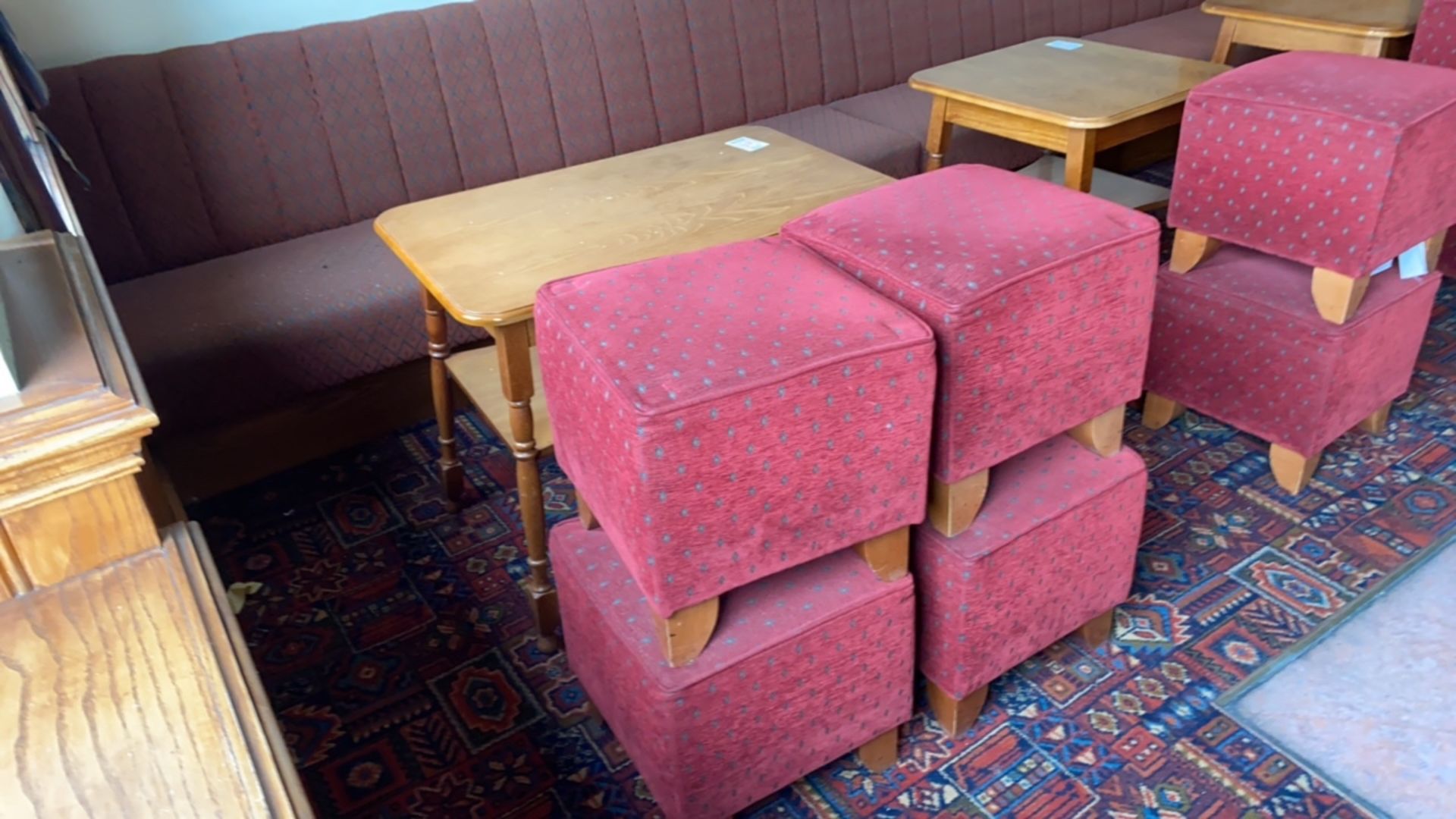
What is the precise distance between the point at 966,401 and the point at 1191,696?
74cm

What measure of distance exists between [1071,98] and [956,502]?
4.91 feet

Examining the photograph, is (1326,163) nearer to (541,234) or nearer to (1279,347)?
(1279,347)

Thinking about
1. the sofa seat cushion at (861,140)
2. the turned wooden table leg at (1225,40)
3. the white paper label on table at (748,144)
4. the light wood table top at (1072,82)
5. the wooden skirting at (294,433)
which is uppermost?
the white paper label on table at (748,144)

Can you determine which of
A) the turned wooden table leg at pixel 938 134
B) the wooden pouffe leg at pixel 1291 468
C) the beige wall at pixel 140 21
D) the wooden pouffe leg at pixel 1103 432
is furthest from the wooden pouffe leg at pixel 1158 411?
the beige wall at pixel 140 21

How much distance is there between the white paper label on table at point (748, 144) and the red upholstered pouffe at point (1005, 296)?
29.4 inches

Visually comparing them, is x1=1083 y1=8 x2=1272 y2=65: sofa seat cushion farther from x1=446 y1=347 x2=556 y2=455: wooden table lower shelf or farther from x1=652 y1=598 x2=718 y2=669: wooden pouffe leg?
x1=652 y1=598 x2=718 y2=669: wooden pouffe leg

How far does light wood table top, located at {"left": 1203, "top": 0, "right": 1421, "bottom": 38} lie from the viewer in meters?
2.85

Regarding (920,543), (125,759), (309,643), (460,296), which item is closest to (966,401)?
(920,543)

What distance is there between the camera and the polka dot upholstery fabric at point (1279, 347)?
198cm

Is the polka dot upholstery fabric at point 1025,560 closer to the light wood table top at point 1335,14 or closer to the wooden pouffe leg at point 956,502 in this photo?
the wooden pouffe leg at point 956,502

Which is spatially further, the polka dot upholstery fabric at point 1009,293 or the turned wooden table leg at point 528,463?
the turned wooden table leg at point 528,463

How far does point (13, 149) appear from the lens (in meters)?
1.66

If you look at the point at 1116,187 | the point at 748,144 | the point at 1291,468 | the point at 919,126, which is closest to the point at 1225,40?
the point at 1116,187

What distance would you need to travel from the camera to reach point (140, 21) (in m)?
2.37
